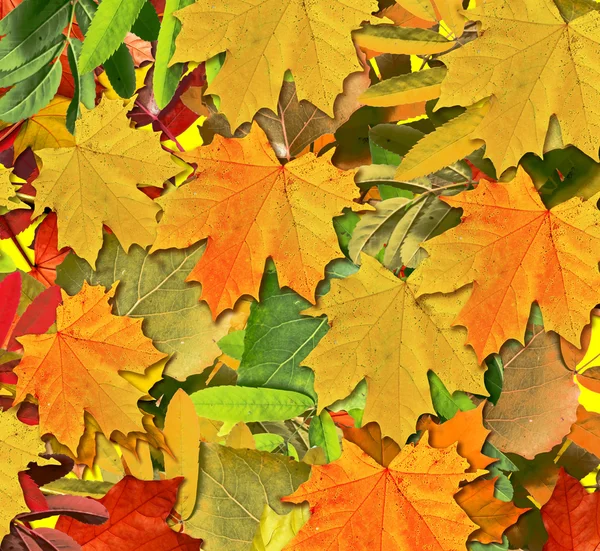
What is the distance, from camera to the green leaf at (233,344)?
0.55m

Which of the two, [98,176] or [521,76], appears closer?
[521,76]

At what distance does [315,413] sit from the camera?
1.75 feet

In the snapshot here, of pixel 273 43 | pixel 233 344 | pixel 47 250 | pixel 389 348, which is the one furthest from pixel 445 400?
pixel 47 250

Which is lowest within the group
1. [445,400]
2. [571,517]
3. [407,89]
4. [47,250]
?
[571,517]

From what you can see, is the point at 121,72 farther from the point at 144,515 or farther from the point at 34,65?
the point at 144,515

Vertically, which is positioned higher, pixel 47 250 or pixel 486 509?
pixel 47 250

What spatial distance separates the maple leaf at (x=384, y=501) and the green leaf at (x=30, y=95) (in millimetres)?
366

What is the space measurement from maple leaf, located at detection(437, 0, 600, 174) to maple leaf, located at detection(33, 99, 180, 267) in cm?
24

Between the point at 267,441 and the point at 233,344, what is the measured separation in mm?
85

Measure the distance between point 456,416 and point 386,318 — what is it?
0.28 feet

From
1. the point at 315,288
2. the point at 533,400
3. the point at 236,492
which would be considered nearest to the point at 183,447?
the point at 236,492

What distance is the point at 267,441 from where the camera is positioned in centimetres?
56

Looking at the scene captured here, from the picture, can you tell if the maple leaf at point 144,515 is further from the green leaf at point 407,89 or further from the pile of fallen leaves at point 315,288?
the green leaf at point 407,89

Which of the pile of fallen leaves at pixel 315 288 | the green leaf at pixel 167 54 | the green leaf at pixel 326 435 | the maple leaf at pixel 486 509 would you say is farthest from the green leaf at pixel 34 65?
the maple leaf at pixel 486 509
